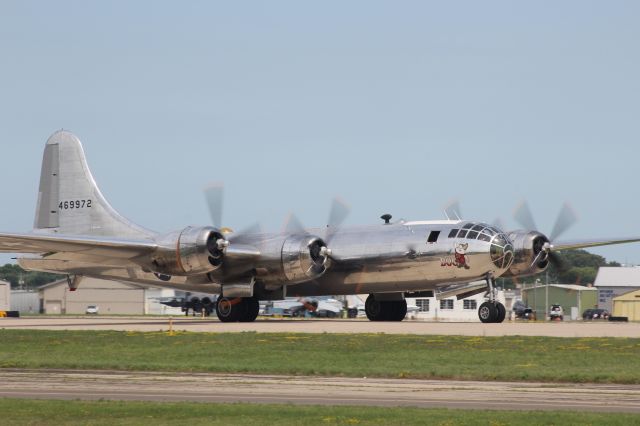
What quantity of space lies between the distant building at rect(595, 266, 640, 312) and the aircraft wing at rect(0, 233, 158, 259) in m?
74.6

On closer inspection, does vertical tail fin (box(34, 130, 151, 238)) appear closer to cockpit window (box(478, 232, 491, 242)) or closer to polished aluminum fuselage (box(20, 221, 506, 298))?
polished aluminum fuselage (box(20, 221, 506, 298))

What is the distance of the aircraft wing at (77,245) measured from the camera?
1829 inches

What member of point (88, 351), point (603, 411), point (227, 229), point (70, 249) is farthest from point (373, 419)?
point (227, 229)

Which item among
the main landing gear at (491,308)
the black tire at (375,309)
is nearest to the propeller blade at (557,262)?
the main landing gear at (491,308)

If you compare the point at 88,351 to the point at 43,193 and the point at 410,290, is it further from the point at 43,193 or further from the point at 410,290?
the point at 43,193

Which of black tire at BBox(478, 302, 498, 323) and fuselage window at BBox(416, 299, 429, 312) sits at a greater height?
fuselage window at BBox(416, 299, 429, 312)

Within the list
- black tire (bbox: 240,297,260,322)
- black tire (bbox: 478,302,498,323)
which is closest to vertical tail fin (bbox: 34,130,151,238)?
black tire (bbox: 240,297,260,322)

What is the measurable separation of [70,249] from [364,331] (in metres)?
14.5

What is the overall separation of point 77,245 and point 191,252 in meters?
4.98

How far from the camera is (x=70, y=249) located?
4844 centimetres

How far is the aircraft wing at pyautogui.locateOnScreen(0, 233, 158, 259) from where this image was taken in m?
46.5

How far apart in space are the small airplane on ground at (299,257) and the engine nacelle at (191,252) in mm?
51

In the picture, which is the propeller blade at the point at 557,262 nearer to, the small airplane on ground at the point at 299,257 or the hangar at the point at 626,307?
the small airplane on ground at the point at 299,257

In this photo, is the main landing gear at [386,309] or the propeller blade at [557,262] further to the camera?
the main landing gear at [386,309]
